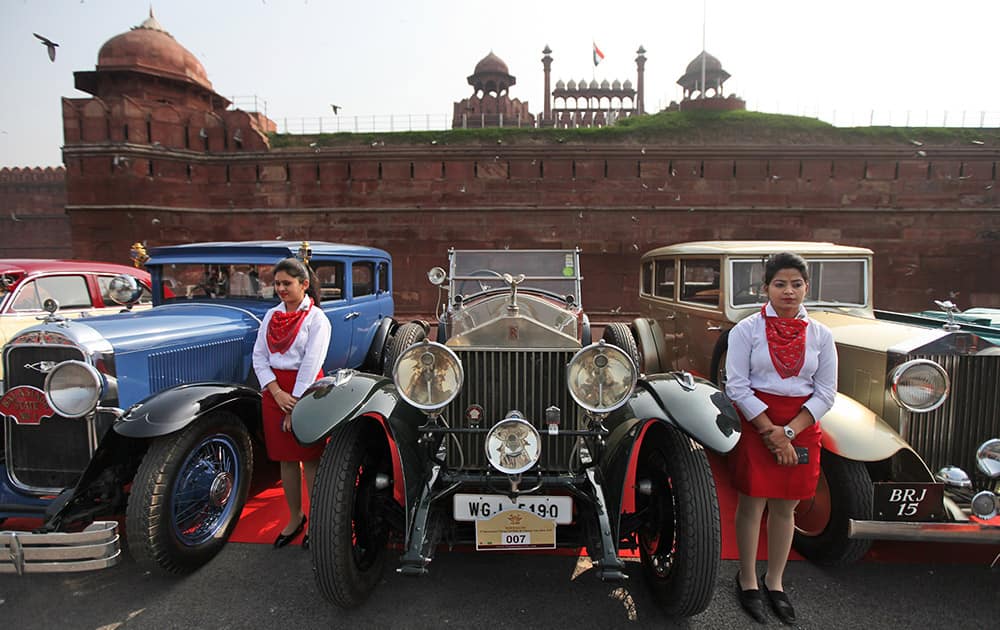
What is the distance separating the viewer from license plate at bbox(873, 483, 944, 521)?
2451 millimetres

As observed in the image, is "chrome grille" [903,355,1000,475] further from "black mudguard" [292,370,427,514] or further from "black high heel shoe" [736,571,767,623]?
"black mudguard" [292,370,427,514]

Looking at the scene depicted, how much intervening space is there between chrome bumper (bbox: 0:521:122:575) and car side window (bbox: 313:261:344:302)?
3065 mm

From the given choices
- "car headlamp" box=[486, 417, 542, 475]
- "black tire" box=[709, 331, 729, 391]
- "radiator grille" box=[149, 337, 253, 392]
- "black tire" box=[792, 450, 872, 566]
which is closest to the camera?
"car headlamp" box=[486, 417, 542, 475]

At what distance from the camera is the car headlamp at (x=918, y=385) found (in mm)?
2793

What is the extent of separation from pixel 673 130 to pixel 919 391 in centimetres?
1213

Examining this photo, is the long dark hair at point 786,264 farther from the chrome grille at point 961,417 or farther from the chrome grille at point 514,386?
the chrome grille at point 961,417

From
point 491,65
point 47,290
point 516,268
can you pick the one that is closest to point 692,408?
point 516,268

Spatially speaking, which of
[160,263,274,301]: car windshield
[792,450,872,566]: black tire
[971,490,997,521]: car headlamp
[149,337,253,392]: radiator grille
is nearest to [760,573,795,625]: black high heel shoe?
[792,450,872,566]: black tire

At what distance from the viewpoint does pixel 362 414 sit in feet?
7.61

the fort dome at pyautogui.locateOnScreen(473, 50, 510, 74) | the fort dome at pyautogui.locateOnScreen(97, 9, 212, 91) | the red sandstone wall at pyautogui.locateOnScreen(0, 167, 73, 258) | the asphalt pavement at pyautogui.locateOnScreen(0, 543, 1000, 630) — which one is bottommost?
the asphalt pavement at pyautogui.locateOnScreen(0, 543, 1000, 630)

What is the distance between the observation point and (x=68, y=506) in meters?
2.42

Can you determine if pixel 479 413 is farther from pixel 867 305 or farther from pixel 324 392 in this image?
pixel 867 305

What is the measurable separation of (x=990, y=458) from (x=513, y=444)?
2.75 metres

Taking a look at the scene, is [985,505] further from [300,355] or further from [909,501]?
[300,355]
